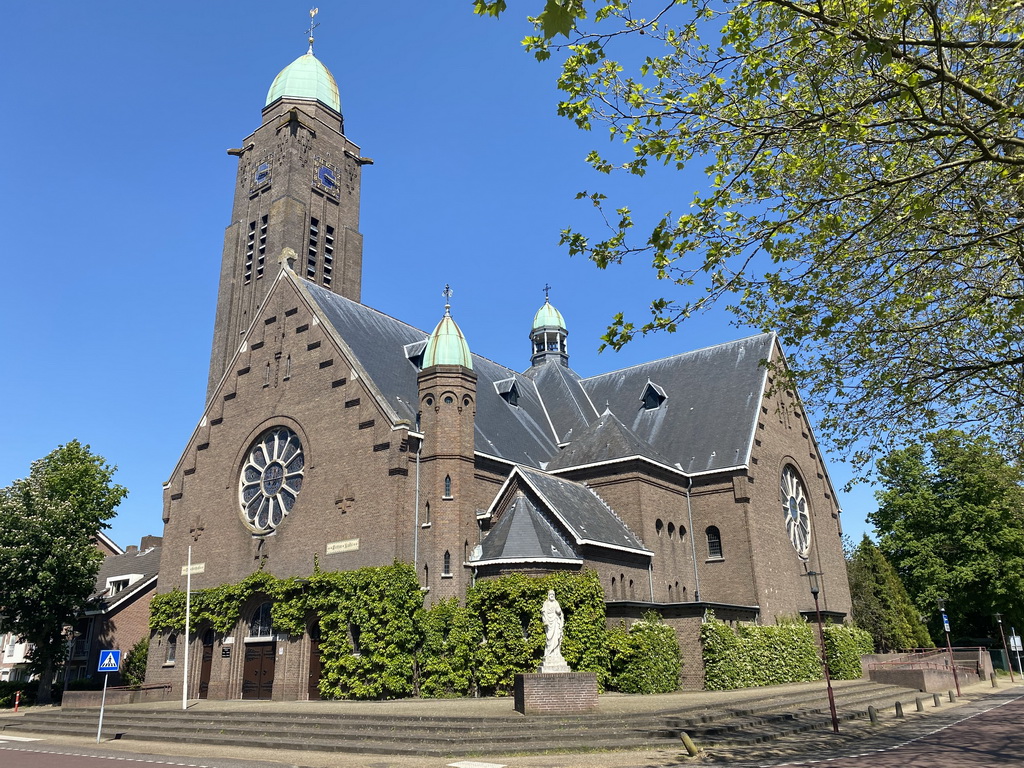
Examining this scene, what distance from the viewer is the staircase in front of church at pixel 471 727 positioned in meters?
16.4

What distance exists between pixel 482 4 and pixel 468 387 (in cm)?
2284

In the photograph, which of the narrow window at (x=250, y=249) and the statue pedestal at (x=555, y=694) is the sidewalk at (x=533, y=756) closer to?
the statue pedestal at (x=555, y=694)

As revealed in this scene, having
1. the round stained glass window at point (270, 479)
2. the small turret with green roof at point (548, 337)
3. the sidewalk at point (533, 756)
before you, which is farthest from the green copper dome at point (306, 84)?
the sidewalk at point (533, 756)

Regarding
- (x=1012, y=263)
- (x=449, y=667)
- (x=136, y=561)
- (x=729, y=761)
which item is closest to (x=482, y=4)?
(x=1012, y=263)

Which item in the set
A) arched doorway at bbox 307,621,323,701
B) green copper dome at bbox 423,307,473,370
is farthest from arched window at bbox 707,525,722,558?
arched doorway at bbox 307,621,323,701

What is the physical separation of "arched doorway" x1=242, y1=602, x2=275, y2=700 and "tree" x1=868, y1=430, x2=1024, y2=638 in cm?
3518

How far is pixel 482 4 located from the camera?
767cm

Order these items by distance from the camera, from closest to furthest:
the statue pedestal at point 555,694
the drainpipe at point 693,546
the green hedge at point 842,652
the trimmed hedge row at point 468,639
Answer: the statue pedestal at point 555,694, the trimmed hedge row at point 468,639, the green hedge at point 842,652, the drainpipe at point 693,546

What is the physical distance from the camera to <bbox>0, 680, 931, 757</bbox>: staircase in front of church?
1641cm

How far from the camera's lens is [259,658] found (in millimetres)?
29766

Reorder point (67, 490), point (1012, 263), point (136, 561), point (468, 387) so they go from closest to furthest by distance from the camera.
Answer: point (1012, 263), point (468, 387), point (67, 490), point (136, 561)

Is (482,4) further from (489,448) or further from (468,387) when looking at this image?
(489,448)

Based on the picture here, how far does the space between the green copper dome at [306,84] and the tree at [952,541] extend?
146ft

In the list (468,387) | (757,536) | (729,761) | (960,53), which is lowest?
(729,761)
